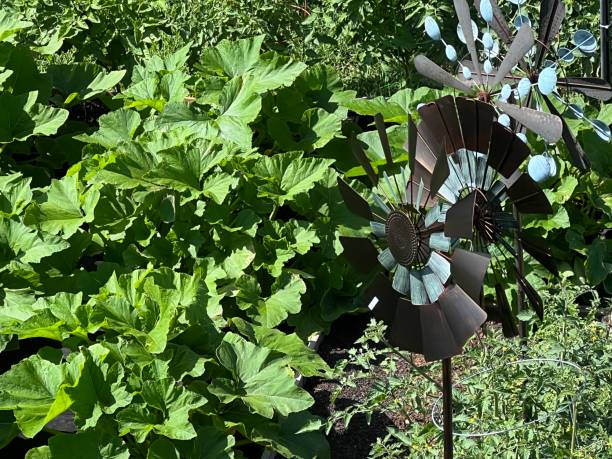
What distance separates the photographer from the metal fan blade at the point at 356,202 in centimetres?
224

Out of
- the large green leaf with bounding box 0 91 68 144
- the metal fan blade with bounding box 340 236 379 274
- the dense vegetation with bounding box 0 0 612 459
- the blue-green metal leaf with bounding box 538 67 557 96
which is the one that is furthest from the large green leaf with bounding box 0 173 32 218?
the blue-green metal leaf with bounding box 538 67 557 96

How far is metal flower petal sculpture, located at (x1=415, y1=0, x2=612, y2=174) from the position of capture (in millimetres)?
2100

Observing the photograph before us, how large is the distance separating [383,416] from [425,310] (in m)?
1.30

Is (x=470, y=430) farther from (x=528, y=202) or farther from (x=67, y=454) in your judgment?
(x=67, y=454)

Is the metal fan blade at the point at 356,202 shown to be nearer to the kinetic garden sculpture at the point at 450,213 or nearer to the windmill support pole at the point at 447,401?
the kinetic garden sculpture at the point at 450,213

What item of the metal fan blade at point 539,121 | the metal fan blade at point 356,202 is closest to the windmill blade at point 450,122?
the metal fan blade at point 539,121

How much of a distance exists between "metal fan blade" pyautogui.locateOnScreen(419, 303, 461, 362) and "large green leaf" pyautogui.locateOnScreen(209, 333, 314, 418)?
2.34 ft

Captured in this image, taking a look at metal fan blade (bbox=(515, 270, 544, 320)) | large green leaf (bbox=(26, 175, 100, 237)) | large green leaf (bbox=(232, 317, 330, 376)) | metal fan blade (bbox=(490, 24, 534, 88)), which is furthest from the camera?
large green leaf (bbox=(26, 175, 100, 237))

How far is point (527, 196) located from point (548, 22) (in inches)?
29.7

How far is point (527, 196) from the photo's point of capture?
215 cm

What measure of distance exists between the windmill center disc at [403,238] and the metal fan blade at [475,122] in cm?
22

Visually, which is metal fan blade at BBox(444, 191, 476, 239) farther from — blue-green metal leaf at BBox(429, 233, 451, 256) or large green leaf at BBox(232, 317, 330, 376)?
large green leaf at BBox(232, 317, 330, 376)

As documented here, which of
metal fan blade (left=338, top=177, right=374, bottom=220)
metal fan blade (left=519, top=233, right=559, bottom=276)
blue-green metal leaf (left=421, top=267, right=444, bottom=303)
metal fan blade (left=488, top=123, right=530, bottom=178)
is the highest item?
metal fan blade (left=488, top=123, right=530, bottom=178)

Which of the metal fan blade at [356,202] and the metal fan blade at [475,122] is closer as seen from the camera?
the metal fan blade at [475,122]
